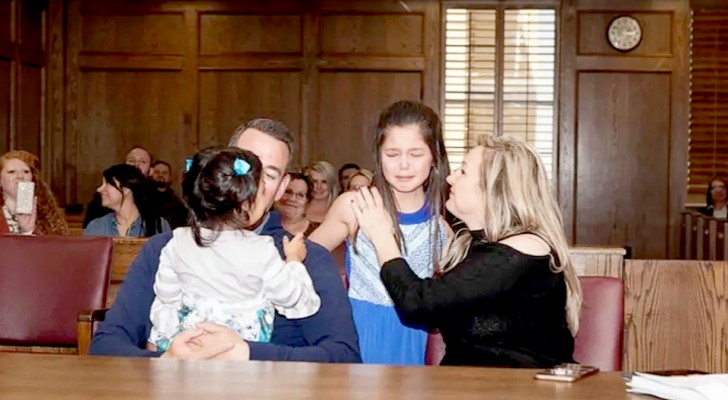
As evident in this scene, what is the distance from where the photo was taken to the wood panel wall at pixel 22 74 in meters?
8.98

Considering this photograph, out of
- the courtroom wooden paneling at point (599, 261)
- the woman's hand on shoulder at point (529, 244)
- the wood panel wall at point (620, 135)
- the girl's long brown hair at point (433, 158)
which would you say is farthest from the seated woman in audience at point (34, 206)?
the wood panel wall at point (620, 135)

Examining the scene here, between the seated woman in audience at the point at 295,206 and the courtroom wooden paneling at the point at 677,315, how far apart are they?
206 centimetres

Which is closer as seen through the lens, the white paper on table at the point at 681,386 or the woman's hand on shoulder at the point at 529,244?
the white paper on table at the point at 681,386

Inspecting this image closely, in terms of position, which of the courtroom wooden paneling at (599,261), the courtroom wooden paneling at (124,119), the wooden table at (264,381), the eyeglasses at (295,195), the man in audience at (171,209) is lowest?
the wooden table at (264,381)

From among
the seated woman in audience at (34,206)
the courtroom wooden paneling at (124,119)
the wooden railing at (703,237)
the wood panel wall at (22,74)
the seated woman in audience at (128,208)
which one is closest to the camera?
the seated woman in audience at (34,206)

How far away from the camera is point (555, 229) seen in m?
Answer: 2.39

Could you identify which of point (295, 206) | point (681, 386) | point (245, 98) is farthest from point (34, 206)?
point (245, 98)

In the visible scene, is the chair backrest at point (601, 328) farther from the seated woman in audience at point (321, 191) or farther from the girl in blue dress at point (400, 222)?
the seated woman in audience at point (321, 191)

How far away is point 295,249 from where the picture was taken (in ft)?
7.83

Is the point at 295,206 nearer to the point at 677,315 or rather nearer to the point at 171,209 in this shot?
the point at 171,209

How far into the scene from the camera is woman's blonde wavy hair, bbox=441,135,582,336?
2373 mm

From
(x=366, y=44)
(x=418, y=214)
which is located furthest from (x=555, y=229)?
(x=366, y=44)

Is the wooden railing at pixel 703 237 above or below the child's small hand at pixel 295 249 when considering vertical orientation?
below

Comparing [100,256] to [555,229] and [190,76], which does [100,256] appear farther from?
[190,76]
